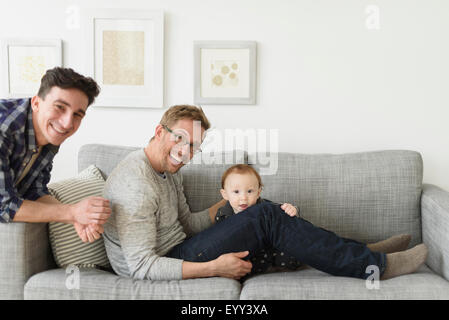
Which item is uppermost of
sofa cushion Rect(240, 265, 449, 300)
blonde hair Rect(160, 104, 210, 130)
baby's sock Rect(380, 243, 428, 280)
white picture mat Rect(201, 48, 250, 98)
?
white picture mat Rect(201, 48, 250, 98)

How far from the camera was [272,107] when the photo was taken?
8.05ft

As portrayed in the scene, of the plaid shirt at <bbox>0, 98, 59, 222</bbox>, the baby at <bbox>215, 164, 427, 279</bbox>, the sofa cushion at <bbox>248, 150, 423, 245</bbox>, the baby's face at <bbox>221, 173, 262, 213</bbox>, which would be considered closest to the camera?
the plaid shirt at <bbox>0, 98, 59, 222</bbox>

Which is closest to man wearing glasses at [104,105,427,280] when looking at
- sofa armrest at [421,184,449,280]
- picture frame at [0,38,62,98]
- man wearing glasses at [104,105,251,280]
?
man wearing glasses at [104,105,251,280]

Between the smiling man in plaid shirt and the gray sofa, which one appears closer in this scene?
the smiling man in plaid shirt

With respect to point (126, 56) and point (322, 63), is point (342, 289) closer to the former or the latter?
point (322, 63)

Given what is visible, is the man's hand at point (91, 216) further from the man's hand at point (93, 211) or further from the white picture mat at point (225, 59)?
the white picture mat at point (225, 59)

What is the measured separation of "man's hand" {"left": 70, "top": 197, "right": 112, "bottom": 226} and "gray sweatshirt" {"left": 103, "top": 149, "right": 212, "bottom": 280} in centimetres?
7

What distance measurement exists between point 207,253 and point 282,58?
1.31m

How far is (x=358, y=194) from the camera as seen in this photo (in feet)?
6.86

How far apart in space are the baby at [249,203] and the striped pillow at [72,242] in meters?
0.55

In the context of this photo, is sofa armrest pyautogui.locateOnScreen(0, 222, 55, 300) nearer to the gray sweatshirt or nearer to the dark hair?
the gray sweatshirt

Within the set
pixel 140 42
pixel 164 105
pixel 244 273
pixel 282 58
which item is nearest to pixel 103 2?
pixel 140 42

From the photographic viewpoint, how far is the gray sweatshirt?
5.07 ft
